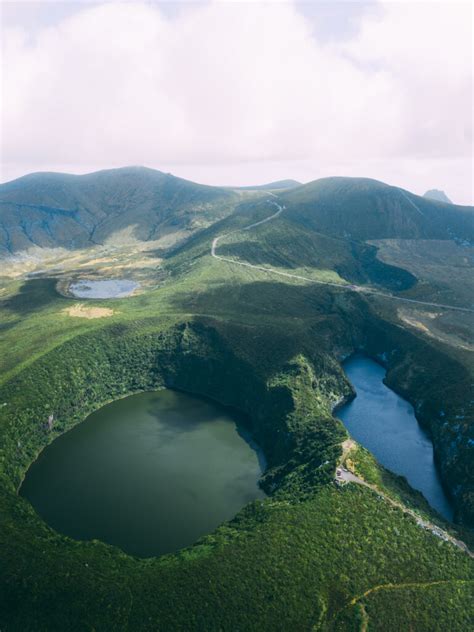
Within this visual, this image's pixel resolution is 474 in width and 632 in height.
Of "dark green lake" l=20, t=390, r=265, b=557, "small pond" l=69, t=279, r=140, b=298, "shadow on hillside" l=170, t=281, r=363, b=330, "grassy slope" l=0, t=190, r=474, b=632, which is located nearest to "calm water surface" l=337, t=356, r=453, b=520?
"grassy slope" l=0, t=190, r=474, b=632

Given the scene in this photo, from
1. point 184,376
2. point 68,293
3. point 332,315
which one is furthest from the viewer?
point 68,293

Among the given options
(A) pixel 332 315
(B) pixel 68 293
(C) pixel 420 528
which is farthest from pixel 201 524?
(B) pixel 68 293

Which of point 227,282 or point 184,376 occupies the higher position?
point 227,282

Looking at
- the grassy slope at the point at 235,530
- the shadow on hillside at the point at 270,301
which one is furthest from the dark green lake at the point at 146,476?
the shadow on hillside at the point at 270,301

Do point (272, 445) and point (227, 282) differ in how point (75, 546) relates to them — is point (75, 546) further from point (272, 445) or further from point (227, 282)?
point (227, 282)

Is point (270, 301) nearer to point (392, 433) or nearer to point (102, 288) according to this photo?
point (392, 433)
